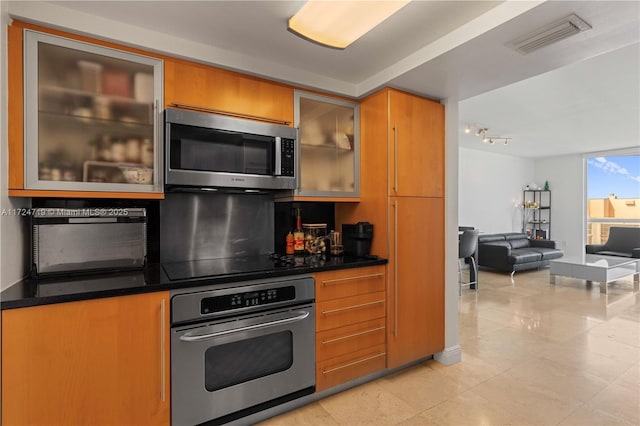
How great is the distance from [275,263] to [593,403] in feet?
7.46

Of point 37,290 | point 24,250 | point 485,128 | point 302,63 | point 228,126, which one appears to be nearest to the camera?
point 37,290

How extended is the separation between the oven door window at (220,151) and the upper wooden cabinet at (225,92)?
0.16 m

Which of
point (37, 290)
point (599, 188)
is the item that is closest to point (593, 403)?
point (37, 290)

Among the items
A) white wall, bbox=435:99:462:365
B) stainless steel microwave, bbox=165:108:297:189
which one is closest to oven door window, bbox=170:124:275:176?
stainless steel microwave, bbox=165:108:297:189

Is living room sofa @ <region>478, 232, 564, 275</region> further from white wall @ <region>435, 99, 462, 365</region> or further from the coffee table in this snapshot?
white wall @ <region>435, 99, 462, 365</region>

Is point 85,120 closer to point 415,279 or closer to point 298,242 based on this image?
point 298,242

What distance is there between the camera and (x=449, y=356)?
271 centimetres

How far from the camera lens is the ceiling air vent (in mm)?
1601

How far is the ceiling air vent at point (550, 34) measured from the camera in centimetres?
160

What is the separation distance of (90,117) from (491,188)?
7.80 meters

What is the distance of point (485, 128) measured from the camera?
5348mm

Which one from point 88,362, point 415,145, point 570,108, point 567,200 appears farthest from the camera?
point 567,200

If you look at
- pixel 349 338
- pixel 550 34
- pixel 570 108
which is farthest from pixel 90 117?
pixel 570 108

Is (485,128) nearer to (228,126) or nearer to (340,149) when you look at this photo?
(340,149)
